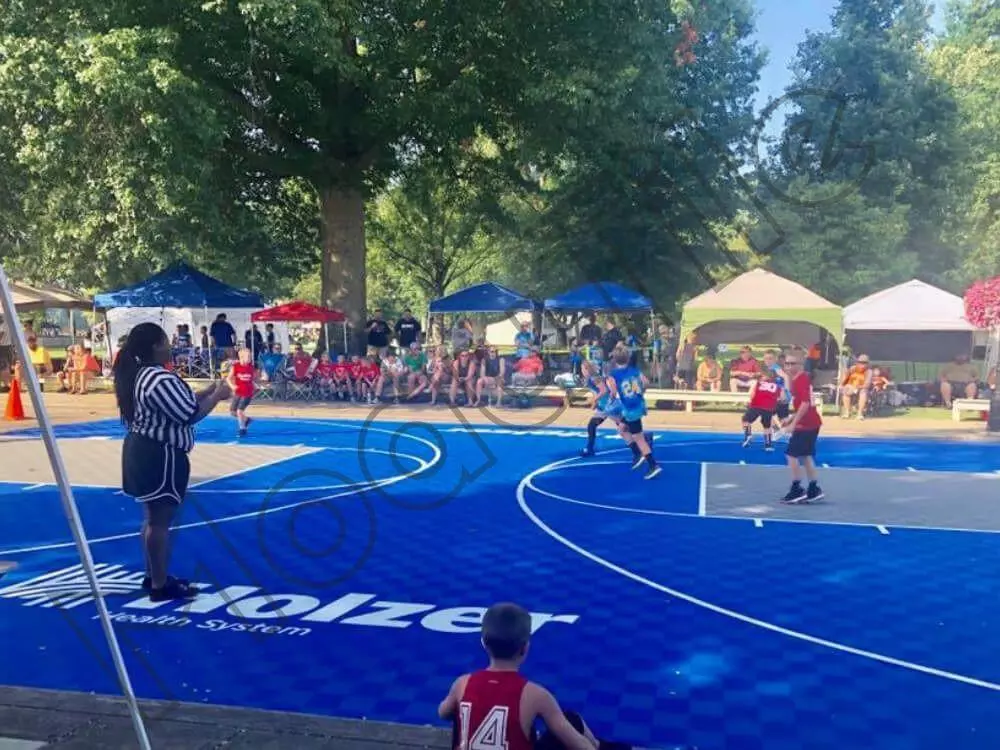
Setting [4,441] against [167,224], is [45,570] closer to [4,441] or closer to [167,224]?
[4,441]

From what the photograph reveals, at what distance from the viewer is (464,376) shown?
21.0m

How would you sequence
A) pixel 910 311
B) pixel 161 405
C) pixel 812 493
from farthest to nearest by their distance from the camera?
pixel 910 311 < pixel 812 493 < pixel 161 405

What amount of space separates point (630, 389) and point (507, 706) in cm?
915

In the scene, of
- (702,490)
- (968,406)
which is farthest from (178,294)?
(968,406)

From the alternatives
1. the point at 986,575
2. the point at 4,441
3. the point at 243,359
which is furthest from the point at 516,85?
Result: the point at 986,575

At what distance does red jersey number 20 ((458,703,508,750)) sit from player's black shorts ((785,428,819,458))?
811 cm

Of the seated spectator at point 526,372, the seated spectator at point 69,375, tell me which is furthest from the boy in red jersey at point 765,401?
the seated spectator at point 69,375

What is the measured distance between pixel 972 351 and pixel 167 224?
74.8 ft

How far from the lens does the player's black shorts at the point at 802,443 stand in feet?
33.6

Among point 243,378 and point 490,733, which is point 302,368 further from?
point 490,733

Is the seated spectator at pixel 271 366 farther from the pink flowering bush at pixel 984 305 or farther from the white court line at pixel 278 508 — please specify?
the pink flowering bush at pixel 984 305

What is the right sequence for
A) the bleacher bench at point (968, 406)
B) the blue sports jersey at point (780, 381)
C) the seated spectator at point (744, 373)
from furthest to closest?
1. the seated spectator at point (744, 373)
2. the bleacher bench at point (968, 406)
3. the blue sports jersey at point (780, 381)

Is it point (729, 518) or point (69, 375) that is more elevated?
point (69, 375)

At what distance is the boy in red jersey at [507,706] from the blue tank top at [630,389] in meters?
8.97
